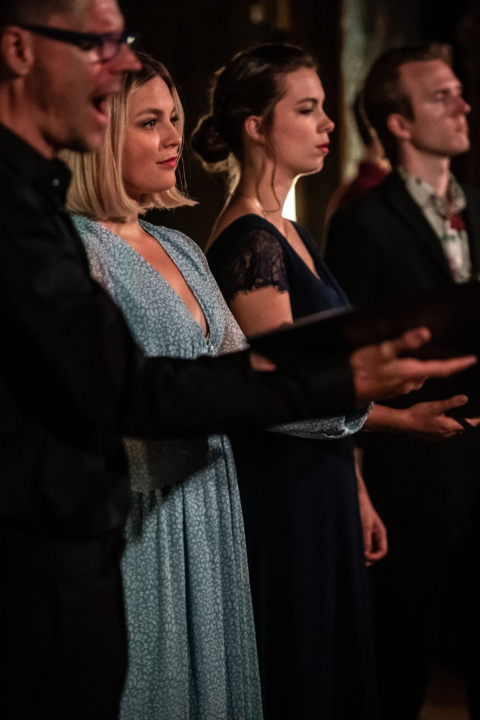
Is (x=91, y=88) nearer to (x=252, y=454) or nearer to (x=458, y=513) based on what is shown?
(x=252, y=454)

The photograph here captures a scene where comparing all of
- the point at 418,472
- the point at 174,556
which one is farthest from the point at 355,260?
the point at 174,556

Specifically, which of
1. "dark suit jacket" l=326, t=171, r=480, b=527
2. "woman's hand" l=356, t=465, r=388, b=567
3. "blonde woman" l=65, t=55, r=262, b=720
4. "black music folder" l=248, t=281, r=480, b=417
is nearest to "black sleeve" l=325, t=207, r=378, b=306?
"dark suit jacket" l=326, t=171, r=480, b=527

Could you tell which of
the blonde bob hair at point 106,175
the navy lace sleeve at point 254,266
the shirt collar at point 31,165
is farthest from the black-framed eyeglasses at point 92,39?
the navy lace sleeve at point 254,266

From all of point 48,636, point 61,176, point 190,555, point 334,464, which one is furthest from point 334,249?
point 48,636

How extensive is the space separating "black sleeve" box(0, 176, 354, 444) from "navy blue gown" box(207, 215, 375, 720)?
1.96ft

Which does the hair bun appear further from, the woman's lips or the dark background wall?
the woman's lips

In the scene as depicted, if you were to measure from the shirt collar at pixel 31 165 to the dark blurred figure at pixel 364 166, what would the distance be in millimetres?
1229

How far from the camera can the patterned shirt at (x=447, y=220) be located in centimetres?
177

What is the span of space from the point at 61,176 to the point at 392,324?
404 mm

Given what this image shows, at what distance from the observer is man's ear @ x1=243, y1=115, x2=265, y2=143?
1.59 meters

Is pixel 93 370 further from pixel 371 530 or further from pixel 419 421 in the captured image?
pixel 371 530

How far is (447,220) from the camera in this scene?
1.80m

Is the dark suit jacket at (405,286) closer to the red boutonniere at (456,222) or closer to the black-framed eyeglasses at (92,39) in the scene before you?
the red boutonniere at (456,222)

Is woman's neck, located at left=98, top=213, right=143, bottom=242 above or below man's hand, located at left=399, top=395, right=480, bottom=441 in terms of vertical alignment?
above
